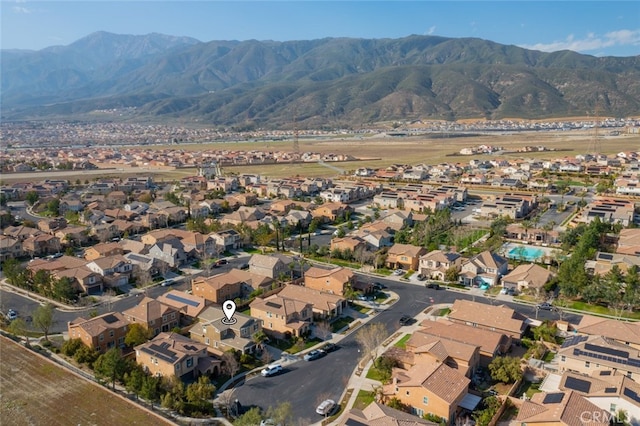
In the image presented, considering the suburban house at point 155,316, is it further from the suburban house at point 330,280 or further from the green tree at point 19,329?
the suburban house at point 330,280

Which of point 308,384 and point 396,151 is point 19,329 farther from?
point 396,151

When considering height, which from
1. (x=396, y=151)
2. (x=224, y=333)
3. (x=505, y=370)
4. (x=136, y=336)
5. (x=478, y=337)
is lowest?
(x=136, y=336)

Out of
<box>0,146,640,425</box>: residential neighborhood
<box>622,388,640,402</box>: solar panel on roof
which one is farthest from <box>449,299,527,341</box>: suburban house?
<box>622,388,640,402</box>: solar panel on roof

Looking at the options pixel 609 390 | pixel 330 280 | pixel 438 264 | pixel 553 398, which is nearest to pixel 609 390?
pixel 609 390

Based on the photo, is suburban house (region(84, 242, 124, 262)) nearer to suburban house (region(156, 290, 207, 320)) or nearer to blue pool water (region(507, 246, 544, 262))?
suburban house (region(156, 290, 207, 320))

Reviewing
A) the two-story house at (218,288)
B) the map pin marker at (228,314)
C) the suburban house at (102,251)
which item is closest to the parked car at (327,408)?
the map pin marker at (228,314)
